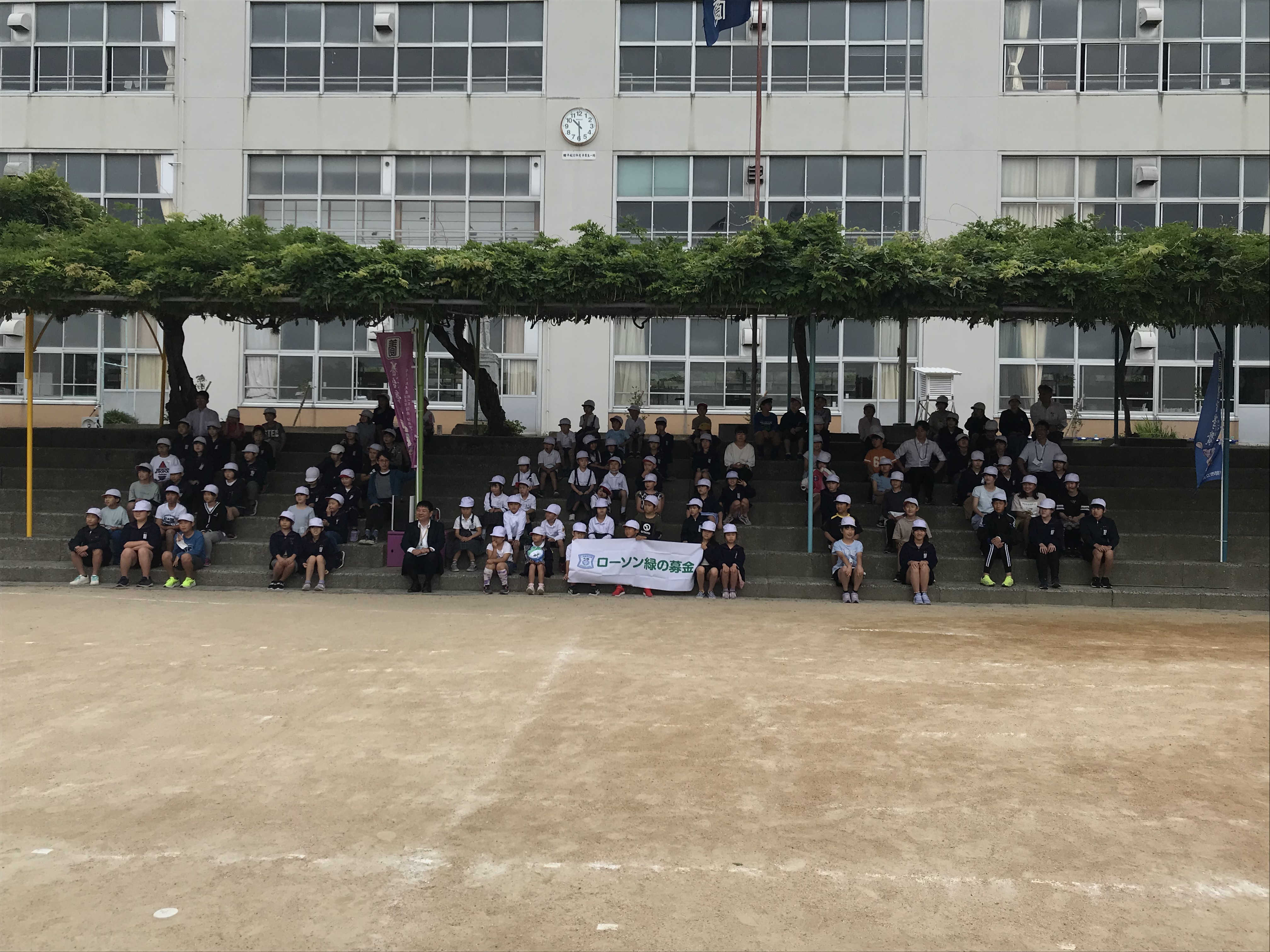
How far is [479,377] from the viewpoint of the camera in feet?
58.7

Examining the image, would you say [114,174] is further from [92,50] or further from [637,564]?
[637,564]

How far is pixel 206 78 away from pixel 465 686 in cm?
1970

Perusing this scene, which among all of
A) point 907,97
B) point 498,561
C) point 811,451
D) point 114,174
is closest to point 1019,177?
point 907,97

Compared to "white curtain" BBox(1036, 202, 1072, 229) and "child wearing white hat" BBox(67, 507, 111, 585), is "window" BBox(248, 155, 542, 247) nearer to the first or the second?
"white curtain" BBox(1036, 202, 1072, 229)

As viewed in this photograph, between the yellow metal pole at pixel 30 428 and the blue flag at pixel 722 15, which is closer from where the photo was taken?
the yellow metal pole at pixel 30 428

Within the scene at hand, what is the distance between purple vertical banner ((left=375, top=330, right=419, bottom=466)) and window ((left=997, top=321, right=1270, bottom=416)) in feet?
45.1

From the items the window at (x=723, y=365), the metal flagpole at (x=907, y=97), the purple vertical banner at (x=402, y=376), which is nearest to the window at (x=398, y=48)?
the window at (x=723, y=365)

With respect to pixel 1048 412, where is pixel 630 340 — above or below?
above

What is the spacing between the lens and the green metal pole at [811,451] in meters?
12.5

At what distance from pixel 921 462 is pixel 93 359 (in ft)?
61.7

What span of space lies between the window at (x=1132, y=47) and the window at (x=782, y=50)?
2.22 m

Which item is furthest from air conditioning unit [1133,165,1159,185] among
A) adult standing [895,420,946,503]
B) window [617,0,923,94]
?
adult standing [895,420,946,503]

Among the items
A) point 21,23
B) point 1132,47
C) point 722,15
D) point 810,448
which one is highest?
point 21,23

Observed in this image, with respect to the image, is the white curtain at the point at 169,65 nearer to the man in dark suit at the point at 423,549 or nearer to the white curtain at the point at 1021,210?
the man in dark suit at the point at 423,549
